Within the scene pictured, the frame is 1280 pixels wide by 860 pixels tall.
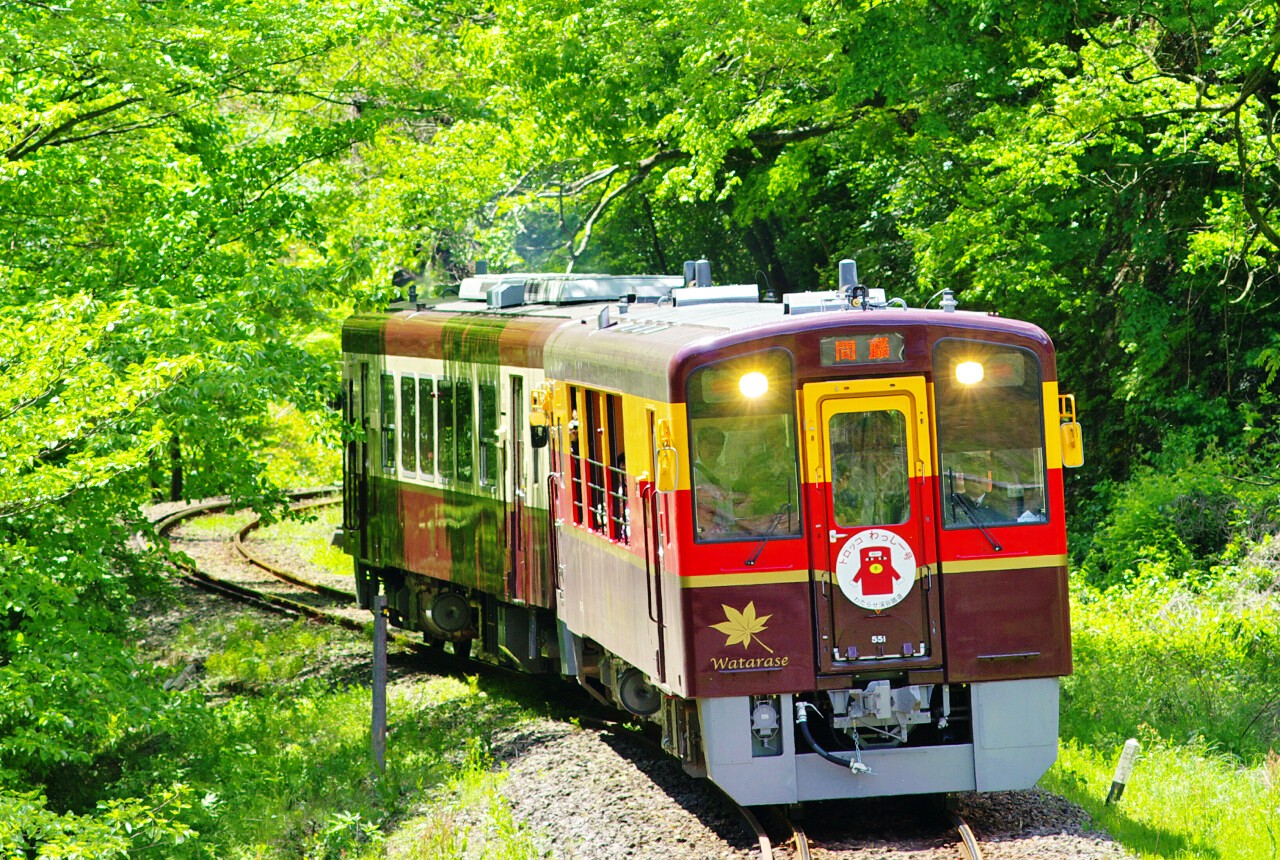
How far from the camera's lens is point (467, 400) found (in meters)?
14.8

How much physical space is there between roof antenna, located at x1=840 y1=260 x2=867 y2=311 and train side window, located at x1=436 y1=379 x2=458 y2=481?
18.2 feet

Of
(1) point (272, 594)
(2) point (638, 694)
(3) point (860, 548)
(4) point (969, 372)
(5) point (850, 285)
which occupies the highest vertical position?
(5) point (850, 285)

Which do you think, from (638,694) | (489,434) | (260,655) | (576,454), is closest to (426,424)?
(489,434)

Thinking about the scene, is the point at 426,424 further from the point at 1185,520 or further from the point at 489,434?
the point at 1185,520

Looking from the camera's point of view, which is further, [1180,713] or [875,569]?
[1180,713]

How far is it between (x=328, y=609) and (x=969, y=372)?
42.8 feet

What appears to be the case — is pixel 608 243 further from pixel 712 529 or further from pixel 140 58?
pixel 712 529

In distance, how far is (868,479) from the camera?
935 cm

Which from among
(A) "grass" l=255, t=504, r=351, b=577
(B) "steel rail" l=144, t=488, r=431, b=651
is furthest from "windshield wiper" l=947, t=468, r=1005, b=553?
(A) "grass" l=255, t=504, r=351, b=577

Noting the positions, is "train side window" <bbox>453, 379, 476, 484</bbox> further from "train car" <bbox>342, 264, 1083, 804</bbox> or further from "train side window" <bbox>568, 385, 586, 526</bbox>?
"train car" <bbox>342, 264, 1083, 804</bbox>

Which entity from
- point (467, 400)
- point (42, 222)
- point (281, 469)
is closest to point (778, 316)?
point (467, 400)

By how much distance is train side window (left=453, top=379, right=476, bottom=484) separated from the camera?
1477 cm

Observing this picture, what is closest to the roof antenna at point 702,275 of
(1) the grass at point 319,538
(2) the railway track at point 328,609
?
(2) the railway track at point 328,609

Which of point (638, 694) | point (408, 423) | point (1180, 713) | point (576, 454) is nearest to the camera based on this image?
point (638, 694)
